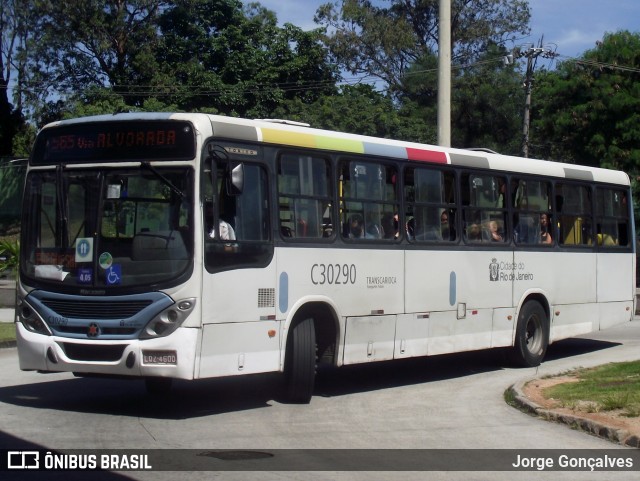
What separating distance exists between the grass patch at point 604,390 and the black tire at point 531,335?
122 cm

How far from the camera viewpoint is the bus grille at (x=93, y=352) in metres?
10.3

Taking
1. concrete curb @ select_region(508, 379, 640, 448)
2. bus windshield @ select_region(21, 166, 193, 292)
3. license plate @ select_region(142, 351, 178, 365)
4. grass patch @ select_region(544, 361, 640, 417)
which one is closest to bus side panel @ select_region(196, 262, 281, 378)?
license plate @ select_region(142, 351, 178, 365)

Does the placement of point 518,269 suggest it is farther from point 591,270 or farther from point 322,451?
point 322,451

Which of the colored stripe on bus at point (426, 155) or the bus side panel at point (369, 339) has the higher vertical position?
the colored stripe on bus at point (426, 155)

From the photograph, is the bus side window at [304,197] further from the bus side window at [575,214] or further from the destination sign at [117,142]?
the bus side window at [575,214]

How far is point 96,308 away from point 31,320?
3.10 ft

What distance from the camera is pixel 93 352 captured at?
1042cm

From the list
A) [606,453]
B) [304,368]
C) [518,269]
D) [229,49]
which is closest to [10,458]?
[304,368]

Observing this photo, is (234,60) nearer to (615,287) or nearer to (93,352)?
(615,287)

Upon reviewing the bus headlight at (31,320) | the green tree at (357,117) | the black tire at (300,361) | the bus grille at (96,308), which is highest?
the green tree at (357,117)

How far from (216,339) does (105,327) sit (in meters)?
1.17

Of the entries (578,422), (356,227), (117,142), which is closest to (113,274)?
(117,142)

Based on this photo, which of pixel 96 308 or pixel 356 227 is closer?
pixel 96 308

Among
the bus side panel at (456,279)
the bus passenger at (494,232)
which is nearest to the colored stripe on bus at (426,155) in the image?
the bus side panel at (456,279)
